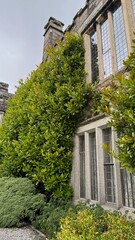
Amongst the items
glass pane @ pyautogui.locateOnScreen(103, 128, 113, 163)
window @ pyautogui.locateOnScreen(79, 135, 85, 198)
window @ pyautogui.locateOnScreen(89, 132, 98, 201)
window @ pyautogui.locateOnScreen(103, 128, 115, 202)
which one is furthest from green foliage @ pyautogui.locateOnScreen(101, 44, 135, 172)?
window @ pyautogui.locateOnScreen(79, 135, 85, 198)

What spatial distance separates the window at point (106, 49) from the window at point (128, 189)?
2.79m

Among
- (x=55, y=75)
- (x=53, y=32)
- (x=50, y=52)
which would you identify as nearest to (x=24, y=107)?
(x=55, y=75)

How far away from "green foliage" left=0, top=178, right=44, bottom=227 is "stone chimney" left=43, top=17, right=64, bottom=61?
6176 mm

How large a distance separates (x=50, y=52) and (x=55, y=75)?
0.94 metres

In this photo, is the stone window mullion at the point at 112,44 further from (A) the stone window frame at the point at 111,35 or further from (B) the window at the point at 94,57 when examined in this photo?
(B) the window at the point at 94,57

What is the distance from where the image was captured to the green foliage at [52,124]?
4.66 meters

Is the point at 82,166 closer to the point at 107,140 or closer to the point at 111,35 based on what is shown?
the point at 107,140

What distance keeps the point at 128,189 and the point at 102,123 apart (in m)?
1.59

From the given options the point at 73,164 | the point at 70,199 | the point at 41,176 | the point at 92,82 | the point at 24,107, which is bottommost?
the point at 70,199

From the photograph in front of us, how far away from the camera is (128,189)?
353cm

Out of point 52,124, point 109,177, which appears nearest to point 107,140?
point 109,177

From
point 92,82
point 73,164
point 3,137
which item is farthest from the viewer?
point 3,137

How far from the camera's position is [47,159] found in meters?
4.70

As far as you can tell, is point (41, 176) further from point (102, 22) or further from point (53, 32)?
point (53, 32)
